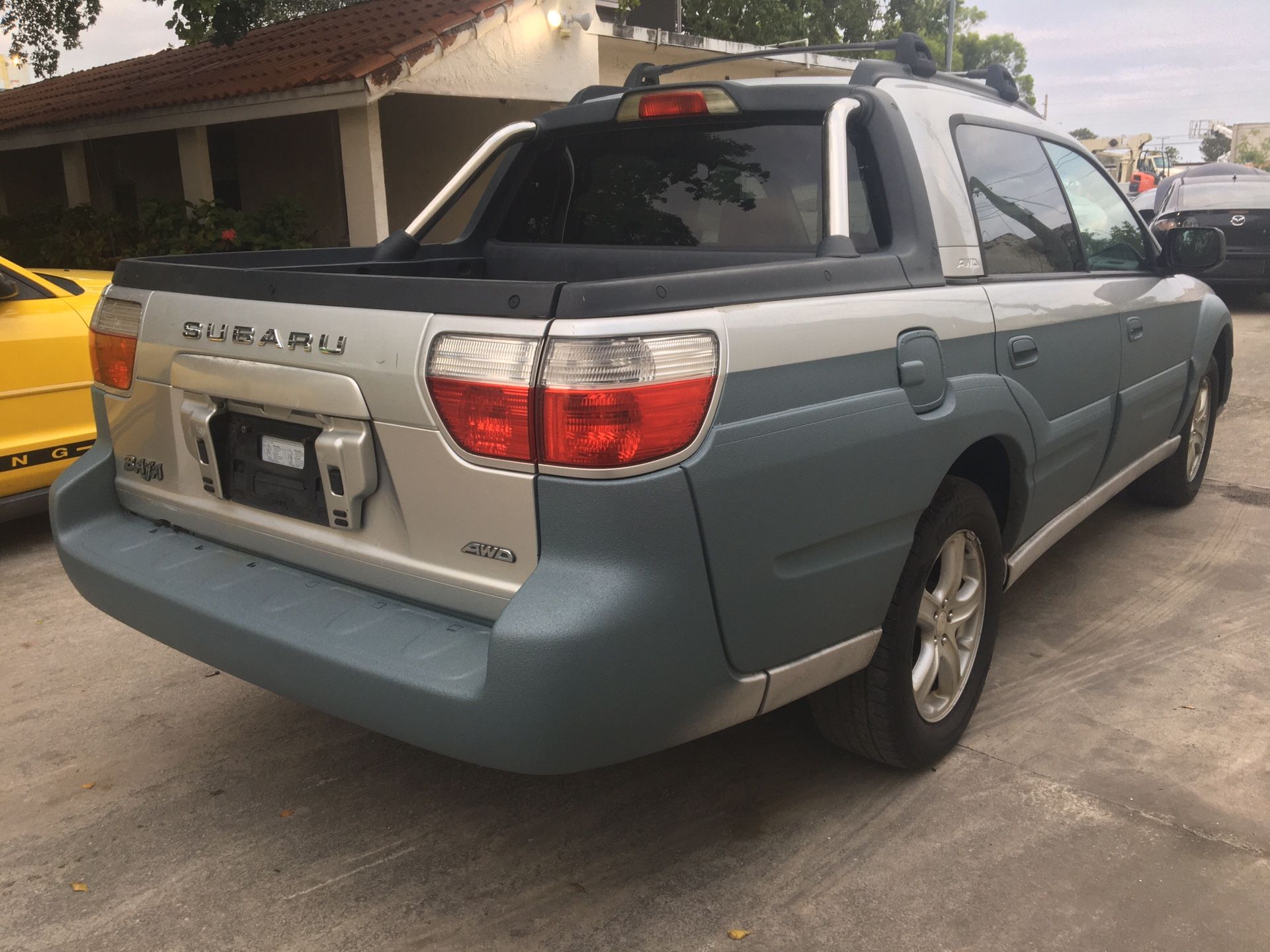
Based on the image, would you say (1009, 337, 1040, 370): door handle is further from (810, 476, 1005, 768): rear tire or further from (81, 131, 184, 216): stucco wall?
(81, 131, 184, 216): stucco wall

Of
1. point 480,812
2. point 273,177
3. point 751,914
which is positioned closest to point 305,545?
point 480,812

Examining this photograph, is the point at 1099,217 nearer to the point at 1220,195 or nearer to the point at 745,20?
the point at 1220,195

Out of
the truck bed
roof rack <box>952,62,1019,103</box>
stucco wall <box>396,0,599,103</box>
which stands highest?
stucco wall <box>396,0,599,103</box>

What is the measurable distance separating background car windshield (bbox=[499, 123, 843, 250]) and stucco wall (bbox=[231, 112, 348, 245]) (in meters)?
11.5

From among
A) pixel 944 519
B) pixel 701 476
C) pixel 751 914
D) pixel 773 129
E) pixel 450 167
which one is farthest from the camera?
pixel 450 167

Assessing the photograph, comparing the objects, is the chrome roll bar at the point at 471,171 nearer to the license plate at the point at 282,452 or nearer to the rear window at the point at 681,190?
the rear window at the point at 681,190

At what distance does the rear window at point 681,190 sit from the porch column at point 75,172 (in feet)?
47.6

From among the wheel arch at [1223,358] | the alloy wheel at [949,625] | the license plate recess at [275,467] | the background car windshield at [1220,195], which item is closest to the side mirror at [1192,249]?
the wheel arch at [1223,358]

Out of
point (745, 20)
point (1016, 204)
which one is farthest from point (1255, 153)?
point (1016, 204)

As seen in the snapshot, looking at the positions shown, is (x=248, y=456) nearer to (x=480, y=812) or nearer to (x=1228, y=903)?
(x=480, y=812)

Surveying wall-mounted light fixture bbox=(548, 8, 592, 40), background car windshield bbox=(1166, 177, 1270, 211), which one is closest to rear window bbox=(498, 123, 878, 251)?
wall-mounted light fixture bbox=(548, 8, 592, 40)

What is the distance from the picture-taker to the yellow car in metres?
4.93

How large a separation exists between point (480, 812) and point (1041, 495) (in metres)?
1.96

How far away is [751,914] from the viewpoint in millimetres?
2475
